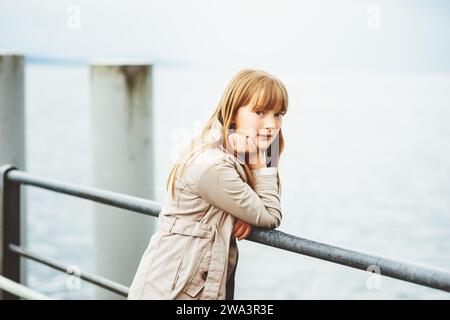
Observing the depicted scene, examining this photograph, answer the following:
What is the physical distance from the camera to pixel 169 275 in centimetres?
215

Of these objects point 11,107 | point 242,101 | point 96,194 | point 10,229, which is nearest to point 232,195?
point 242,101

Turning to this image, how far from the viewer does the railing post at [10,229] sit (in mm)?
3131

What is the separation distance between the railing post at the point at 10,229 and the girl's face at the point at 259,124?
1.27m

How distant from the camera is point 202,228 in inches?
84.8

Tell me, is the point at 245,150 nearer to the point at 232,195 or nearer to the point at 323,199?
the point at 232,195

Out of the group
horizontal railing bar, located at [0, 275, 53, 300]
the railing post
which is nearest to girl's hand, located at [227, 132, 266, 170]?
horizontal railing bar, located at [0, 275, 53, 300]

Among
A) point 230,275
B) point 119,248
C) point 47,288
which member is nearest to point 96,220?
point 119,248

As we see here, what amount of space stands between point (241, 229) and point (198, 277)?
7.1 inches

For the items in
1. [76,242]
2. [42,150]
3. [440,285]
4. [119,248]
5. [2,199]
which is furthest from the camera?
[42,150]

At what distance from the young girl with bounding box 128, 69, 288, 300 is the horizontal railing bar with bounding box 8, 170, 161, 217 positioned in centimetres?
20

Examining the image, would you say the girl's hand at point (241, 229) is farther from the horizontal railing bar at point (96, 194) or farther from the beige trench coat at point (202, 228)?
the horizontal railing bar at point (96, 194)

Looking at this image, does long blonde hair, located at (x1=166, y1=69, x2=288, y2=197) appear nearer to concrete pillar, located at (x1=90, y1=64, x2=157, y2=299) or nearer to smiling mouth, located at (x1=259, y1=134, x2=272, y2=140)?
smiling mouth, located at (x1=259, y1=134, x2=272, y2=140)
